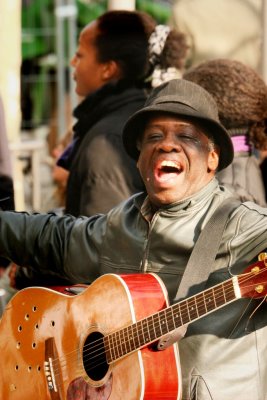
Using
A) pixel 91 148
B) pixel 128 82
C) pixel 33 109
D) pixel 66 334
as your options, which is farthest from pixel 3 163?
pixel 33 109

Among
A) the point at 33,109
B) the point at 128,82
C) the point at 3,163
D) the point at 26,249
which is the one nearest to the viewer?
the point at 26,249

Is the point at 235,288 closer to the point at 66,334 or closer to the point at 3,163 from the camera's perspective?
the point at 66,334

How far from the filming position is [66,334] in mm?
4605

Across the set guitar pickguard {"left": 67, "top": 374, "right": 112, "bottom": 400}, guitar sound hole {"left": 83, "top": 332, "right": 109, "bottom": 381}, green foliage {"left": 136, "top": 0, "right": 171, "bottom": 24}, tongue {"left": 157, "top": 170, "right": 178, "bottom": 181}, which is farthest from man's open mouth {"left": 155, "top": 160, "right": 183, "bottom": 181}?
green foliage {"left": 136, "top": 0, "right": 171, "bottom": 24}

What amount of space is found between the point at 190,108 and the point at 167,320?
2.73 feet

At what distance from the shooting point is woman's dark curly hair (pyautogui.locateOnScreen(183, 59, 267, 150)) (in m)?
5.30

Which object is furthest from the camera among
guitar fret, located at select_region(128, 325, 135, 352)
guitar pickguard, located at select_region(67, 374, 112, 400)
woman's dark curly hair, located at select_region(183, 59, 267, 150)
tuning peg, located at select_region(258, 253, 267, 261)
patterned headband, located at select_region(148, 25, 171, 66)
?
patterned headband, located at select_region(148, 25, 171, 66)

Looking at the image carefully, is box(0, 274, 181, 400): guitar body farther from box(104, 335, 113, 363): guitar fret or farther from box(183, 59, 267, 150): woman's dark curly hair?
box(183, 59, 267, 150): woman's dark curly hair

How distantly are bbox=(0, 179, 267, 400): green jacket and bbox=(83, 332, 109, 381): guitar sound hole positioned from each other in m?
0.30

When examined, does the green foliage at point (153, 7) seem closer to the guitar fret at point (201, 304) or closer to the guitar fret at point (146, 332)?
the guitar fret at point (146, 332)

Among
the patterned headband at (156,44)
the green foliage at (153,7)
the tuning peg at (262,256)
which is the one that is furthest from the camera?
the green foliage at (153,7)

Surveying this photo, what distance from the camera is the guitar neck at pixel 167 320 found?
3.97 meters

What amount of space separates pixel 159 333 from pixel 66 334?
59 centimetres

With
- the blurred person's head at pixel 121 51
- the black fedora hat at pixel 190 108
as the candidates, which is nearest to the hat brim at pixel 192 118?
the black fedora hat at pixel 190 108
